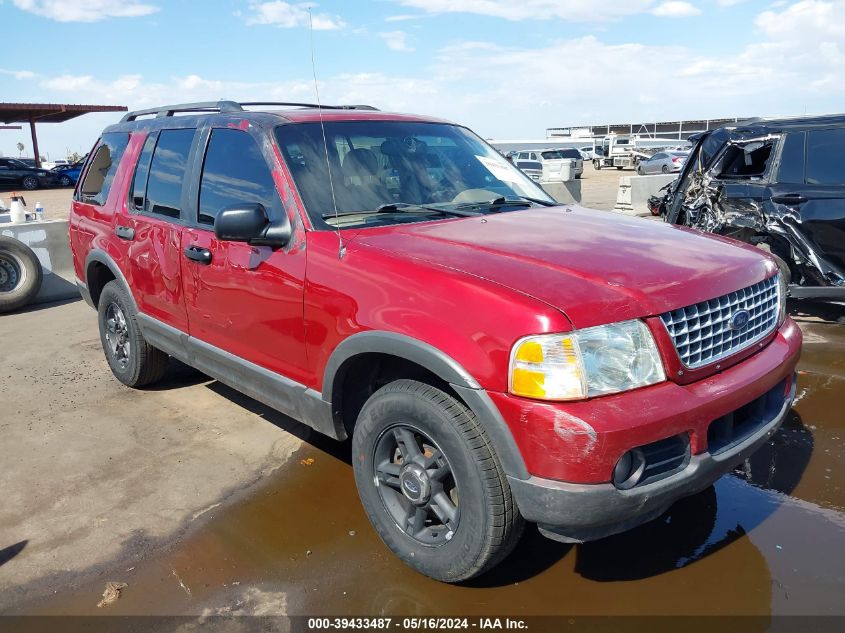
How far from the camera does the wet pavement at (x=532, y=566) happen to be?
9.07 feet

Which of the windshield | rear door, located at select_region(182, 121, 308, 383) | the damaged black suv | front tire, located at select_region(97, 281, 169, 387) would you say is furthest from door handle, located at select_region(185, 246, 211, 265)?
the damaged black suv

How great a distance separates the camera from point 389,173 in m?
3.64

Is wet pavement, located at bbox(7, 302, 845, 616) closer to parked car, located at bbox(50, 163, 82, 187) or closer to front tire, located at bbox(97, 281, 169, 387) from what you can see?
front tire, located at bbox(97, 281, 169, 387)

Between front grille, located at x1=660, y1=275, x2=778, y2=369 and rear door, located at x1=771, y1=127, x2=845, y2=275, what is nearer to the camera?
front grille, located at x1=660, y1=275, x2=778, y2=369

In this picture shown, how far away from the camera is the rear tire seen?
776 centimetres

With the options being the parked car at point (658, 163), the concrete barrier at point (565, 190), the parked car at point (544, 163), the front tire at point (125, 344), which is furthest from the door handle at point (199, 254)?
the parked car at point (658, 163)

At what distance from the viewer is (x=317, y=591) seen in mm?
2881

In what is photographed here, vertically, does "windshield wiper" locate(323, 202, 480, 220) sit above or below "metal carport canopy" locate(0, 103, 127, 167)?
below

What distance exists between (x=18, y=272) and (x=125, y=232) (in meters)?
4.14

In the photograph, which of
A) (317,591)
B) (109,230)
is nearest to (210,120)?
(109,230)

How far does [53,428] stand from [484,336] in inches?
139

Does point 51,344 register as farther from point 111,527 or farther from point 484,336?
point 484,336

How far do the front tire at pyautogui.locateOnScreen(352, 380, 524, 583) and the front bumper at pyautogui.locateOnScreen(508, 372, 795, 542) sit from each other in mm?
147

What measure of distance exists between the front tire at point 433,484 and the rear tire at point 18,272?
6383mm
